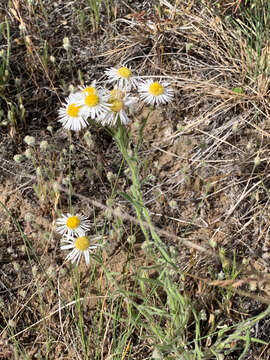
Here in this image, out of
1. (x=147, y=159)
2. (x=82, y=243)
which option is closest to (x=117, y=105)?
(x=82, y=243)

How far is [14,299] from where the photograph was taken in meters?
1.92

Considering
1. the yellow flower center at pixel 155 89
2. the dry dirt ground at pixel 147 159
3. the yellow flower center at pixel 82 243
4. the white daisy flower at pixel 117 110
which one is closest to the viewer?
the white daisy flower at pixel 117 110

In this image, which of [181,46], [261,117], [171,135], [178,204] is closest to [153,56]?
[181,46]

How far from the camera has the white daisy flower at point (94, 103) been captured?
1454mm

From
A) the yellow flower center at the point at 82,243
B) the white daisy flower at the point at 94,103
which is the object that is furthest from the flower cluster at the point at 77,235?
the white daisy flower at the point at 94,103

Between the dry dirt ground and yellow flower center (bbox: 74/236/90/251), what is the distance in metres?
0.09

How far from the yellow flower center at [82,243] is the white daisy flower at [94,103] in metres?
0.43

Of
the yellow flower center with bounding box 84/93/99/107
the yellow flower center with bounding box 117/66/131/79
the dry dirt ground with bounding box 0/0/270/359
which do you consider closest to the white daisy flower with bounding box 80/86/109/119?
the yellow flower center with bounding box 84/93/99/107

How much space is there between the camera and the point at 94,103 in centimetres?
146

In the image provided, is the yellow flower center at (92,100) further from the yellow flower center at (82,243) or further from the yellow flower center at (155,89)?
the yellow flower center at (82,243)

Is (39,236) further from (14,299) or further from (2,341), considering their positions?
(2,341)

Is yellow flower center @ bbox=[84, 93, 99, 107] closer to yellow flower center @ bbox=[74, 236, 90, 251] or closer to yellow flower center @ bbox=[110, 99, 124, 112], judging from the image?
yellow flower center @ bbox=[110, 99, 124, 112]

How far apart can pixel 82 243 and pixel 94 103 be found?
48 cm

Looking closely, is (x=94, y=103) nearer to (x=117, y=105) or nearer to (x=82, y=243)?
(x=117, y=105)
